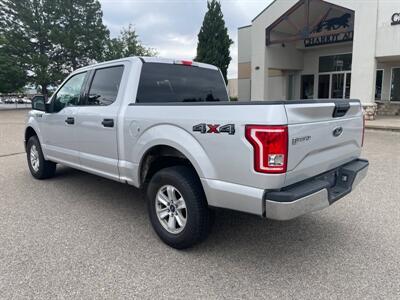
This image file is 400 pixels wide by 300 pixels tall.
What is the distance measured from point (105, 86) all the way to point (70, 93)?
3.42 feet

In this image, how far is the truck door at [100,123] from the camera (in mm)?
4009

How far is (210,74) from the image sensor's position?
4.84 m

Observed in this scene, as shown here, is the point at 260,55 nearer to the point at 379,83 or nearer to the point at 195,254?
the point at 379,83

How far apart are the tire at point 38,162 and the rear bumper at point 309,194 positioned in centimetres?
466

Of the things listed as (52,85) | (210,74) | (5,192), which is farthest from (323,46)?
A: (52,85)

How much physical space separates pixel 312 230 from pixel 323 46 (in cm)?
2084

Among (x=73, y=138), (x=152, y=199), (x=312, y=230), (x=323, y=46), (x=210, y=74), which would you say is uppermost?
(x=323, y=46)

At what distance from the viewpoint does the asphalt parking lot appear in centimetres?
271

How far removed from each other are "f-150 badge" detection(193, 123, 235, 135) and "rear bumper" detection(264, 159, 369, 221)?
0.60 m

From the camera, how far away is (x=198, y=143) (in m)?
2.99

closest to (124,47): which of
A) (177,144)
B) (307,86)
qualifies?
(307,86)

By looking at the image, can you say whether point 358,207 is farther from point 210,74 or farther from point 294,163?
point 210,74

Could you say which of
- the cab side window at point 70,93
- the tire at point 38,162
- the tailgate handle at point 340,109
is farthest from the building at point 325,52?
the tire at point 38,162

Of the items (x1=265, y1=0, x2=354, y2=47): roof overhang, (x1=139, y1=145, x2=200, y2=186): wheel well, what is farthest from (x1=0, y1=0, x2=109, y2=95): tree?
(x1=139, y1=145, x2=200, y2=186): wheel well
